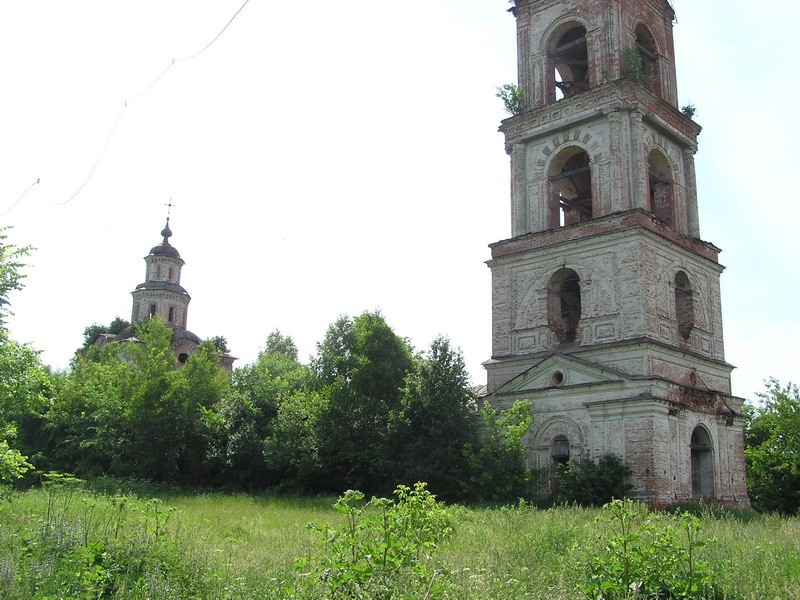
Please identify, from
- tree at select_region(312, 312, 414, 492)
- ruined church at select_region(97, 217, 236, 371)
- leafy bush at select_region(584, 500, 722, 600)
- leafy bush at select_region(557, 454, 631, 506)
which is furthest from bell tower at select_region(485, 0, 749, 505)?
ruined church at select_region(97, 217, 236, 371)

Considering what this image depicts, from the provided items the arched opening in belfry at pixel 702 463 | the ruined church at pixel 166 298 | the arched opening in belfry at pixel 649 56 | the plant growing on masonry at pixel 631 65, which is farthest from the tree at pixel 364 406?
the ruined church at pixel 166 298

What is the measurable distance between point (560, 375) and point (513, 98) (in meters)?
9.75

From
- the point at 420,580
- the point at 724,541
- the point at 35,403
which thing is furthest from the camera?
the point at 35,403

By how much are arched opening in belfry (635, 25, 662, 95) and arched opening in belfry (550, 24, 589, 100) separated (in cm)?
189

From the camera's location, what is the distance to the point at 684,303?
78.1 feet

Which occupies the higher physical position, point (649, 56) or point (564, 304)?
point (649, 56)

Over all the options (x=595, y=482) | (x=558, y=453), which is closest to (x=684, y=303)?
(x=558, y=453)

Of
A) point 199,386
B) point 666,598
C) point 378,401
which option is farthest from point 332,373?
point 666,598

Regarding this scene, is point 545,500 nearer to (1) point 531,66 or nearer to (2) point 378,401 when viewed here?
(2) point 378,401

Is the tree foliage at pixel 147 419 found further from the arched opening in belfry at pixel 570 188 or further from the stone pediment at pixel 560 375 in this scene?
the arched opening in belfry at pixel 570 188

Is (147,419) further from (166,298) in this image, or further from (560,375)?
(166,298)

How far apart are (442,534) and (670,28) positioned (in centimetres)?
2315

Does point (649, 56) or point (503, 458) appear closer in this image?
point (503, 458)

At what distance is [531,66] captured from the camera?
2602 centimetres
